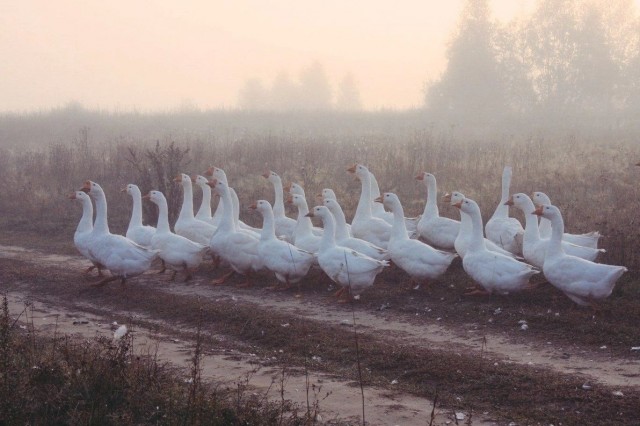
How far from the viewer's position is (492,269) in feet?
31.2

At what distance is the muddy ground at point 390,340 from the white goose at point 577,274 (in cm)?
25

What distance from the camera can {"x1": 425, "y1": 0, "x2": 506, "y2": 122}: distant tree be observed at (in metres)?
→ 48.2

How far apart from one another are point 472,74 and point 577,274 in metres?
42.9

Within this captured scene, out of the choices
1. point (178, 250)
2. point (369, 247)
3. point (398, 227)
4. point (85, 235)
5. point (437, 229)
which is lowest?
point (178, 250)

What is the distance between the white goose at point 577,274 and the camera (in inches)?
332

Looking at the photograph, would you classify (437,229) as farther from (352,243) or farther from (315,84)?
(315,84)

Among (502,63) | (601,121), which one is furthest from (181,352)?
(502,63)

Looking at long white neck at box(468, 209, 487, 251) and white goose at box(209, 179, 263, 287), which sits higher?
long white neck at box(468, 209, 487, 251)

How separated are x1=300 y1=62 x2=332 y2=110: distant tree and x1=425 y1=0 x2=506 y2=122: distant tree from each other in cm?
3812

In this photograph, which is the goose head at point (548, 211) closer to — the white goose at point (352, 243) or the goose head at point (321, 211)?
the white goose at point (352, 243)

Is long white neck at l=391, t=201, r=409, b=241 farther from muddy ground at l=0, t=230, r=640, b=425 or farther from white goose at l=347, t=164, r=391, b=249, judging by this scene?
white goose at l=347, t=164, r=391, b=249

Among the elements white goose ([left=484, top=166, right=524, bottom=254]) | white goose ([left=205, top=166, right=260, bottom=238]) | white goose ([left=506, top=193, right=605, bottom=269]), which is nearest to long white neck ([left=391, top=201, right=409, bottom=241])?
white goose ([left=506, top=193, right=605, bottom=269])

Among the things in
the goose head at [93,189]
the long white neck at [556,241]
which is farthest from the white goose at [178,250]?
the long white neck at [556,241]

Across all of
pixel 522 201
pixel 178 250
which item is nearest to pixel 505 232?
pixel 522 201
